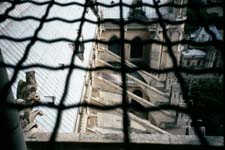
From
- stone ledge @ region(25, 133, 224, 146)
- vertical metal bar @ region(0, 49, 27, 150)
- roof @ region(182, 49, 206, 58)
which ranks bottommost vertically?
stone ledge @ region(25, 133, 224, 146)

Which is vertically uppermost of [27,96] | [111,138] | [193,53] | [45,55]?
[193,53]

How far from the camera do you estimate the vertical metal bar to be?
1879 millimetres

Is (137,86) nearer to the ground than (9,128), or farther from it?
farther from it

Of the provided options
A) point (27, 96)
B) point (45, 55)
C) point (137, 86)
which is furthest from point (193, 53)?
point (27, 96)

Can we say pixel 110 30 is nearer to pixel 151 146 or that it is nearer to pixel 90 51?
pixel 90 51

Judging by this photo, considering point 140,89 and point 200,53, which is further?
point 200,53

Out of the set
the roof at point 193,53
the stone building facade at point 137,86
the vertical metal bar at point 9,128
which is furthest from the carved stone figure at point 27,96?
the roof at point 193,53

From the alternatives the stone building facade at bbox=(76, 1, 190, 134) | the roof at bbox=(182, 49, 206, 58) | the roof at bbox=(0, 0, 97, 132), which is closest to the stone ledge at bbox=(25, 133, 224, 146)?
the roof at bbox=(0, 0, 97, 132)

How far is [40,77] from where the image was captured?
28.8 feet

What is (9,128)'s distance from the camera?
6.26ft

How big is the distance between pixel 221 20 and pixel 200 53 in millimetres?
25262

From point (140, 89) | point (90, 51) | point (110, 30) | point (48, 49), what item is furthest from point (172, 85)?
point (48, 49)

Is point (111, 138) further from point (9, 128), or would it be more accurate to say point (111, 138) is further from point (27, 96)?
point (9, 128)

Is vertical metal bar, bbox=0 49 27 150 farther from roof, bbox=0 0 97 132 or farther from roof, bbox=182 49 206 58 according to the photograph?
roof, bbox=182 49 206 58
